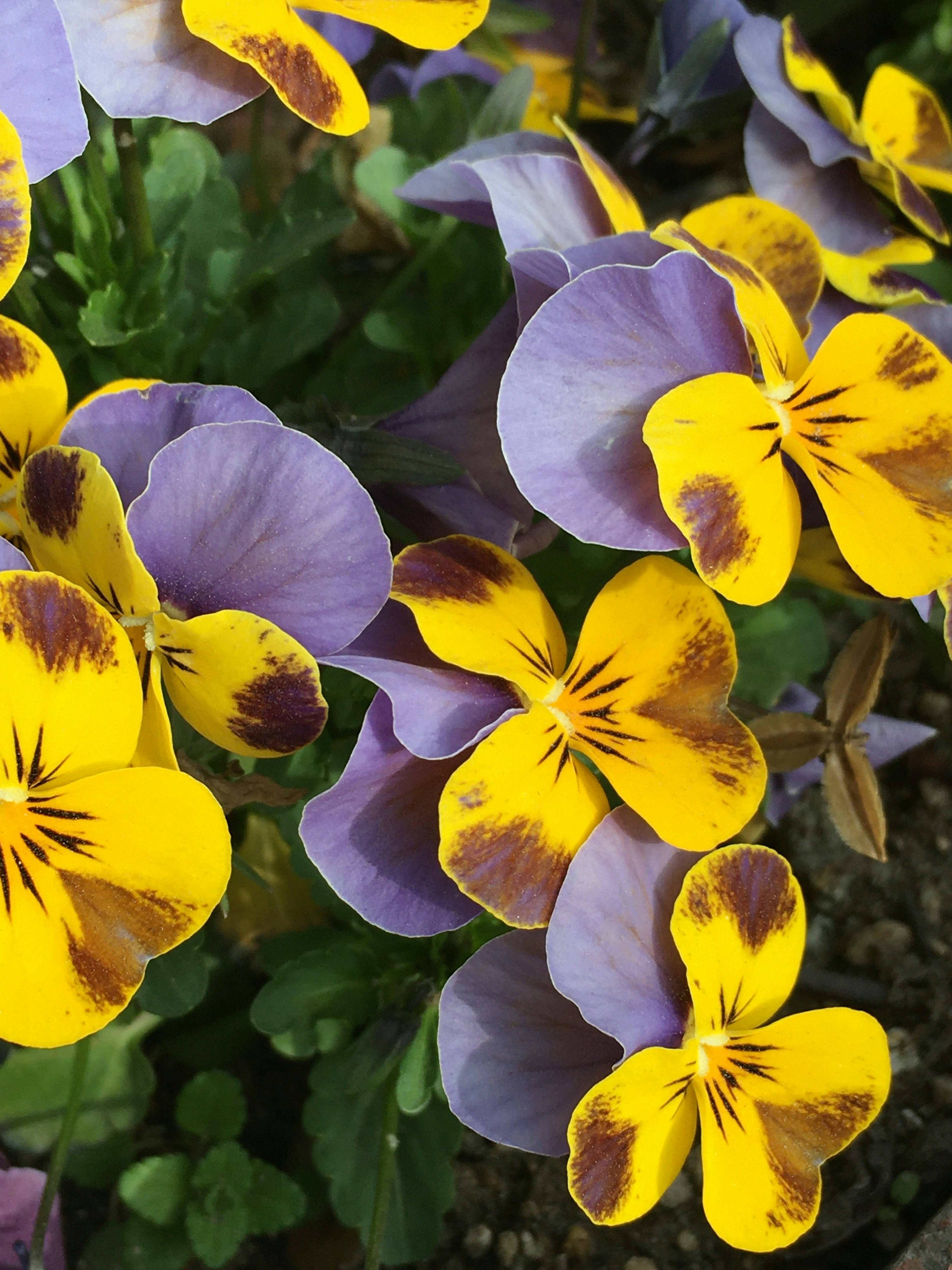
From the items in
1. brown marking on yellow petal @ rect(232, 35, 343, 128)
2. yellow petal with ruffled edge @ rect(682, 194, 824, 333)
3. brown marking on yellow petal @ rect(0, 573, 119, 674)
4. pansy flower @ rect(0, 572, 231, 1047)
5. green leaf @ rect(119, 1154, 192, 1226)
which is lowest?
green leaf @ rect(119, 1154, 192, 1226)

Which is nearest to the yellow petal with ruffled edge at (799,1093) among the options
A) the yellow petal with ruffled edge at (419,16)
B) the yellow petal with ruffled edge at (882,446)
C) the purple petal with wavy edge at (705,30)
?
the yellow petal with ruffled edge at (882,446)

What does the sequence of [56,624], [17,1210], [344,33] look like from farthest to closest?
[344,33]
[17,1210]
[56,624]

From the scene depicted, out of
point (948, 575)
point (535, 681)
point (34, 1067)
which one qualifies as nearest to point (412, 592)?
point (535, 681)

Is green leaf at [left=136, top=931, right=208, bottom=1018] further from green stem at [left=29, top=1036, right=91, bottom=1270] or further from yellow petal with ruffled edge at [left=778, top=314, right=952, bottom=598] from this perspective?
yellow petal with ruffled edge at [left=778, top=314, right=952, bottom=598]

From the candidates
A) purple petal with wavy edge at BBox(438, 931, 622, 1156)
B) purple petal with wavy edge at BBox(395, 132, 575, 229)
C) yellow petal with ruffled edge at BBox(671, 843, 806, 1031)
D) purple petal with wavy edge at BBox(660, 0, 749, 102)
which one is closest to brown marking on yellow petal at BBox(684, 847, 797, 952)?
yellow petal with ruffled edge at BBox(671, 843, 806, 1031)

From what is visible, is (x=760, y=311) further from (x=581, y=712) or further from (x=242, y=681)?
(x=242, y=681)

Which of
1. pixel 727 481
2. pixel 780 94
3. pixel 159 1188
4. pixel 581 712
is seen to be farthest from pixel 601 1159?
pixel 780 94

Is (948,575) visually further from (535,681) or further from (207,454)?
(207,454)
